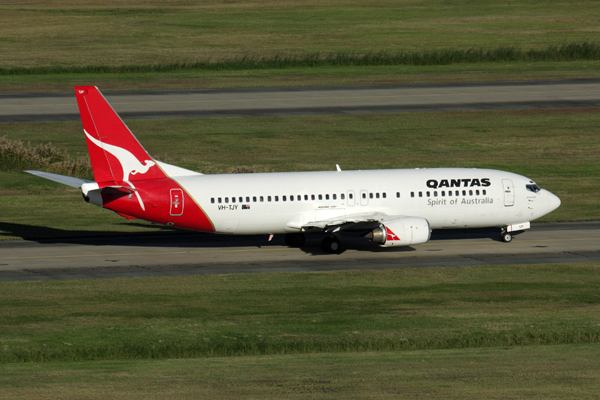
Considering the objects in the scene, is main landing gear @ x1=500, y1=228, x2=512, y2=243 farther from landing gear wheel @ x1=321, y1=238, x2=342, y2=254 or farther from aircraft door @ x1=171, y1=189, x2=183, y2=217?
aircraft door @ x1=171, y1=189, x2=183, y2=217

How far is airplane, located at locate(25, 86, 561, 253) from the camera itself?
45094mm

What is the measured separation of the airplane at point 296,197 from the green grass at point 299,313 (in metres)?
4.66

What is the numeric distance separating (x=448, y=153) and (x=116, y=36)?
7727cm

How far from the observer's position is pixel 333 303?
123 feet

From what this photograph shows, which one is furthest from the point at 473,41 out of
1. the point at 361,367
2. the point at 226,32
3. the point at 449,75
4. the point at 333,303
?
the point at 361,367

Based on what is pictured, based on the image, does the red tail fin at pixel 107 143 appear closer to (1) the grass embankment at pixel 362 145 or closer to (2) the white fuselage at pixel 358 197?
(2) the white fuselage at pixel 358 197

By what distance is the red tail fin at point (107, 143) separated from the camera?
4475 centimetres

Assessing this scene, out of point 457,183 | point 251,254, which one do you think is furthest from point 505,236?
point 251,254

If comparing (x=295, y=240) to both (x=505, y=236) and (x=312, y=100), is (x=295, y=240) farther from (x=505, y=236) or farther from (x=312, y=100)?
(x=312, y=100)

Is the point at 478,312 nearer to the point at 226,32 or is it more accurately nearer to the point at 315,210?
the point at 315,210

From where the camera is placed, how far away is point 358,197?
47.6m

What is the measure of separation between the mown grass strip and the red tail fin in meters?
66.8

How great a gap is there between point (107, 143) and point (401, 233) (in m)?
16.0

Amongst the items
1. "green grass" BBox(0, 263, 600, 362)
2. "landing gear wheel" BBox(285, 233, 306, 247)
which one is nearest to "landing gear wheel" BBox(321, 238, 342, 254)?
"landing gear wheel" BBox(285, 233, 306, 247)
